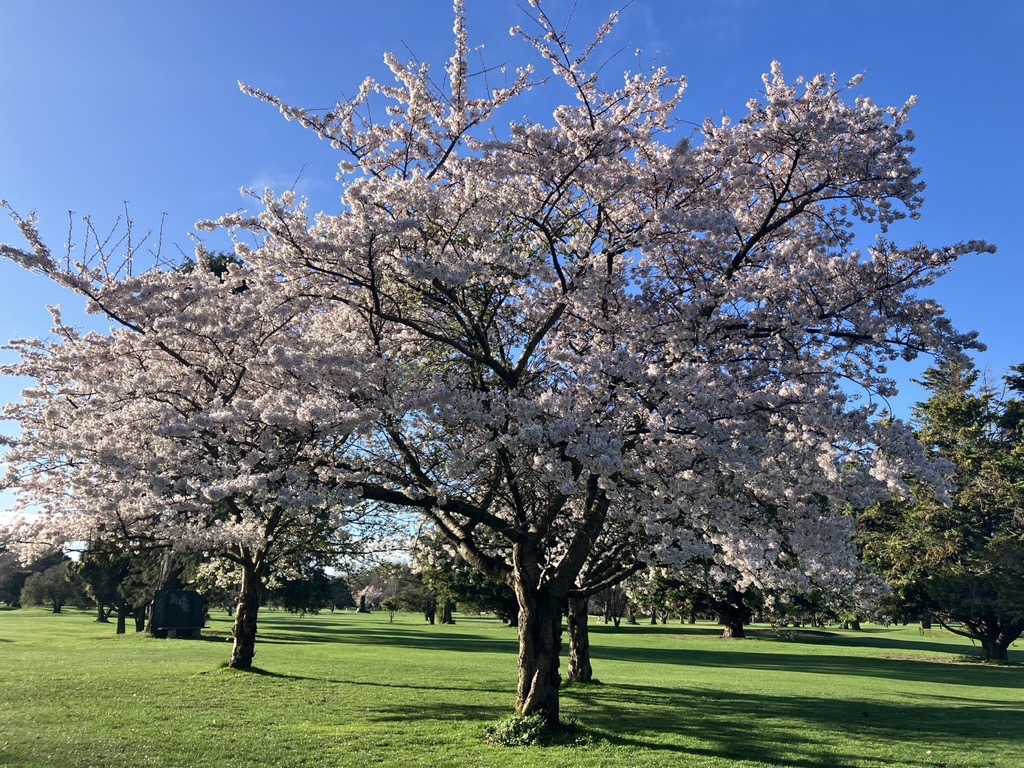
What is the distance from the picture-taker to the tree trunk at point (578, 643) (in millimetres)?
22688

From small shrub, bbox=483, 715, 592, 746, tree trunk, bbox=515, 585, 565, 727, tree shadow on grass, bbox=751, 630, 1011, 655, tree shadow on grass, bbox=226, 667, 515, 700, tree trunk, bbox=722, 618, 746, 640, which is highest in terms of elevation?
tree trunk, bbox=515, 585, 565, 727

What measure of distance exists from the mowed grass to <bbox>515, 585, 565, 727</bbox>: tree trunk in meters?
0.97

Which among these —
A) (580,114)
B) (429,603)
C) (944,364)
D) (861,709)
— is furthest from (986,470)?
(429,603)

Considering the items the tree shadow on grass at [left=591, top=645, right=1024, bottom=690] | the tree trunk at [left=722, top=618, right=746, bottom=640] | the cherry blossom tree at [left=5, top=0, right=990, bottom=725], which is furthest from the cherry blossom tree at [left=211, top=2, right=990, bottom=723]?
the tree trunk at [left=722, top=618, right=746, bottom=640]

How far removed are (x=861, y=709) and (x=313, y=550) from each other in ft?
58.0

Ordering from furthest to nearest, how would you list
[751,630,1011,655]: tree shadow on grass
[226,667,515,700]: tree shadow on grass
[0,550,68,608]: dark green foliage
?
[0,550,68,608]: dark green foliage → [751,630,1011,655]: tree shadow on grass → [226,667,515,700]: tree shadow on grass

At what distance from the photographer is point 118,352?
40.1 feet

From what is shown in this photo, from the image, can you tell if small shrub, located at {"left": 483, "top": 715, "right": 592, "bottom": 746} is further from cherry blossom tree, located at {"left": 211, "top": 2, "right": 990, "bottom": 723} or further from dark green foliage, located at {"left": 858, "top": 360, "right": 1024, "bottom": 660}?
dark green foliage, located at {"left": 858, "top": 360, "right": 1024, "bottom": 660}

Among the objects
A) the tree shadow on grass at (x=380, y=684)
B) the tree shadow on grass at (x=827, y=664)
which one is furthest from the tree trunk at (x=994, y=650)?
the tree shadow on grass at (x=380, y=684)

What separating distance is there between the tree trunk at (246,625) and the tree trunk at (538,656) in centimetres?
1285

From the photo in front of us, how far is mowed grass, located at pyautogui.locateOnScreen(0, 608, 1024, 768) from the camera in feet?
38.5

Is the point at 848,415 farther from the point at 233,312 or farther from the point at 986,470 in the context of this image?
the point at 986,470

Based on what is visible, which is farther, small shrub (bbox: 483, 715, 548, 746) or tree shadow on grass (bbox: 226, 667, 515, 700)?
tree shadow on grass (bbox: 226, 667, 515, 700)

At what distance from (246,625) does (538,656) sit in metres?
14.6
